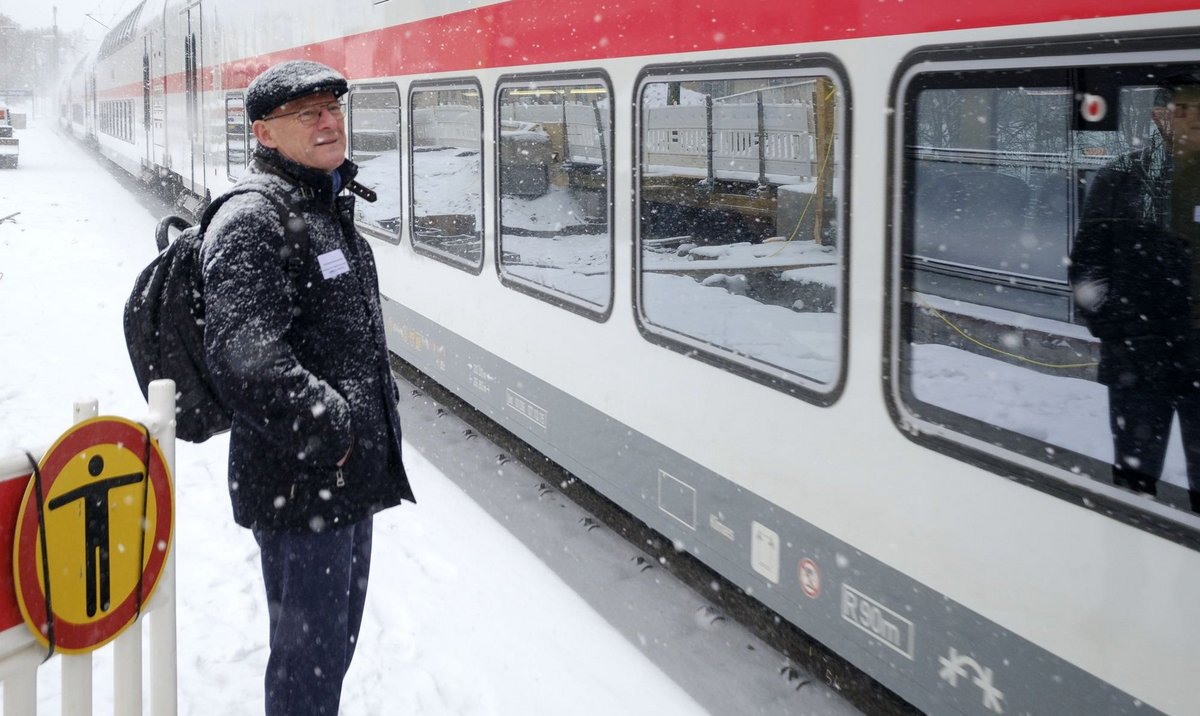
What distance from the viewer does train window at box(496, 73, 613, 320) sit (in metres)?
4.37

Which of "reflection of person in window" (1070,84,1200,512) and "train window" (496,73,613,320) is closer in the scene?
"reflection of person in window" (1070,84,1200,512)

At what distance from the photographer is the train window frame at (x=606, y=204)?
4254 millimetres

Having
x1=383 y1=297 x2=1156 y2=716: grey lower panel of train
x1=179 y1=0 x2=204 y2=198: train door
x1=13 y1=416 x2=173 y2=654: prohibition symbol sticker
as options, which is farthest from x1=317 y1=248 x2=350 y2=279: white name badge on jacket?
x1=179 y1=0 x2=204 y2=198: train door

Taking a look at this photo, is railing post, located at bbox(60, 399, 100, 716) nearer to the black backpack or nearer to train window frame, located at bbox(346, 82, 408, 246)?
the black backpack

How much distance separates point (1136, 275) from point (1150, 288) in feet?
0.14

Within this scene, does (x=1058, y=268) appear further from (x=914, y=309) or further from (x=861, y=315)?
(x=861, y=315)

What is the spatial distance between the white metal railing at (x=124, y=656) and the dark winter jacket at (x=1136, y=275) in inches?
79.9

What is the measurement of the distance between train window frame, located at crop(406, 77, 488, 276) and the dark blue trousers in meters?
3.17

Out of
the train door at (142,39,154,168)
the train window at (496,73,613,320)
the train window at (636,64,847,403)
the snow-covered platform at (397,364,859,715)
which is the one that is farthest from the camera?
the train door at (142,39,154,168)

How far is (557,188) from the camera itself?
480cm

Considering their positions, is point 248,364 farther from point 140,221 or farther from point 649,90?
point 140,221

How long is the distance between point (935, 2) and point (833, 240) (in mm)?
688

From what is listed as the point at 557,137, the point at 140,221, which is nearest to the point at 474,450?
the point at 557,137

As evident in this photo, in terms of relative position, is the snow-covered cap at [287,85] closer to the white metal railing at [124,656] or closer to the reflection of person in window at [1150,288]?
the white metal railing at [124,656]
